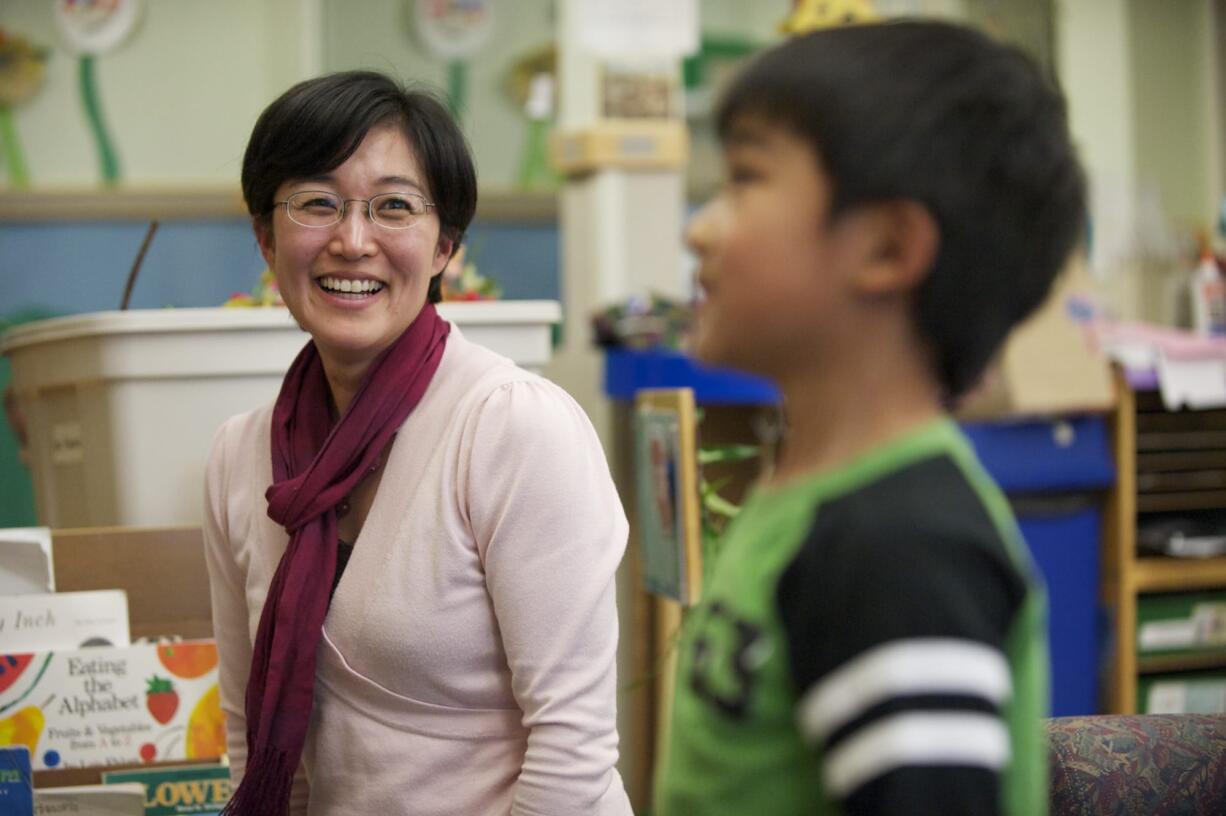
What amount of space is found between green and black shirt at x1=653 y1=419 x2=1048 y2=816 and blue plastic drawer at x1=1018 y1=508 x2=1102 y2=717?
8.32 ft

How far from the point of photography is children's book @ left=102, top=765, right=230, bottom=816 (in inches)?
55.1

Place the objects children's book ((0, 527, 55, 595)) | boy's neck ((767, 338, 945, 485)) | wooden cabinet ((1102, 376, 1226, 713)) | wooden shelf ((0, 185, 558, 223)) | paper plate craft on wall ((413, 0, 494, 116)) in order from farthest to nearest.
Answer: paper plate craft on wall ((413, 0, 494, 116))
wooden shelf ((0, 185, 558, 223))
wooden cabinet ((1102, 376, 1226, 713))
children's book ((0, 527, 55, 595))
boy's neck ((767, 338, 945, 485))

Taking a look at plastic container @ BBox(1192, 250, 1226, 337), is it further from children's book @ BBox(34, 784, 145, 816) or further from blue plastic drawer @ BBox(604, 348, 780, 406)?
children's book @ BBox(34, 784, 145, 816)

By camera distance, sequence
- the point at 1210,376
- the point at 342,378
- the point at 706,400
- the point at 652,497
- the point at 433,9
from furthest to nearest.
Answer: the point at 433,9, the point at 1210,376, the point at 706,400, the point at 652,497, the point at 342,378

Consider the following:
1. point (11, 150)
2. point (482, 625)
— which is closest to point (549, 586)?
point (482, 625)

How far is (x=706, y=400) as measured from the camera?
9.18 feet

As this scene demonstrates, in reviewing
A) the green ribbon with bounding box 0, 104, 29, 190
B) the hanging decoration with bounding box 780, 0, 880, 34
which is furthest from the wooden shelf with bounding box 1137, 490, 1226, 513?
the green ribbon with bounding box 0, 104, 29, 190

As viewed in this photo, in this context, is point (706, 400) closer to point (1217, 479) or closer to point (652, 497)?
point (652, 497)

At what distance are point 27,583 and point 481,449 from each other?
63 cm

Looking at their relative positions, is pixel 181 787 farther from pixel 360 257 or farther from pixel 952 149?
pixel 952 149

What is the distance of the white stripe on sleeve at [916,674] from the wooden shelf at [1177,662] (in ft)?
9.17

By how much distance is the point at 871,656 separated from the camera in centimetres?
53

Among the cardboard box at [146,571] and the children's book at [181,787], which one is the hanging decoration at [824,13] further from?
the children's book at [181,787]

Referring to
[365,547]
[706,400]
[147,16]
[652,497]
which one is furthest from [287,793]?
[147,16]
